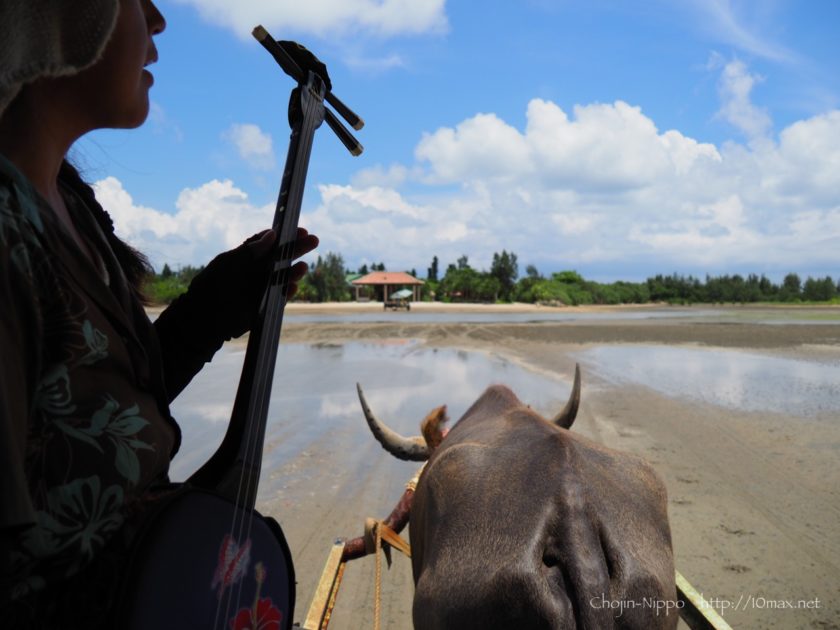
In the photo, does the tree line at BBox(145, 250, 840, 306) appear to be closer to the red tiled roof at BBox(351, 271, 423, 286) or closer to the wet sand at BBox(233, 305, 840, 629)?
the red tiled roof at BBox(351, 271, 423, 286)

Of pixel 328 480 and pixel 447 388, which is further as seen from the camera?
pixel 447 388

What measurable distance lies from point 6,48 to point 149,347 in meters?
0.54

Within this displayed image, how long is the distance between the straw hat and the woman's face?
0.06 meters

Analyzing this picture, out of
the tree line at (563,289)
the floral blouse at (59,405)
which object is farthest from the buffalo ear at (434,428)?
the tree line at (563,289)

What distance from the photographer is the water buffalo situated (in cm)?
183

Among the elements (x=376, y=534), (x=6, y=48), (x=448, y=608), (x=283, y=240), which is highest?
(x=6, y=48)

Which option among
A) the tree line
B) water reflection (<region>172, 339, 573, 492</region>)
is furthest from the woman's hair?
the tree line

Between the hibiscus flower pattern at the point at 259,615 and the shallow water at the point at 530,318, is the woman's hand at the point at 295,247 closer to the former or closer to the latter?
the hibiscus flower pattern at the point at 259,615

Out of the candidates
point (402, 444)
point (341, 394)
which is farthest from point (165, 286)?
point (402, 444)

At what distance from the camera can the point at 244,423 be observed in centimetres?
131

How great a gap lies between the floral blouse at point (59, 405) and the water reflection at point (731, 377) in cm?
1080

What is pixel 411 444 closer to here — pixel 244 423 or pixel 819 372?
pixel 244 423

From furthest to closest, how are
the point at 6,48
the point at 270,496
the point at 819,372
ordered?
the point at 819,372, the point at 270,496, the point at 6,48

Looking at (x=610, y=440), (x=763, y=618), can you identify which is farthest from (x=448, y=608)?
(x=610, y=440)
